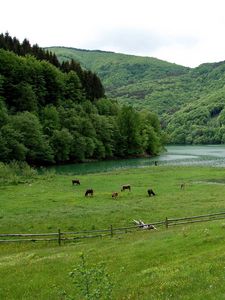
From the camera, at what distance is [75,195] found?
204ft

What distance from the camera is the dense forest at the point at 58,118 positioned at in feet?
405

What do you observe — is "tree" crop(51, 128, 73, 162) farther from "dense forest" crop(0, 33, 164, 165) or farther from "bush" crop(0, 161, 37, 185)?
"bush" crop(0, 161, 37, 185)

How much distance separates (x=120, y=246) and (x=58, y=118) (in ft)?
375

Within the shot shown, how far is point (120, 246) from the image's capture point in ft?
102

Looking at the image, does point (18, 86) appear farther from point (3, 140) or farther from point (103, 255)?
point (103, 255)

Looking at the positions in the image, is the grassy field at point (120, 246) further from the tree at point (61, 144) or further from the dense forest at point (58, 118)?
the tree at point (61, 144)

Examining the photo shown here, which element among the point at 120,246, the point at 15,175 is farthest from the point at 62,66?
the point at 120,246

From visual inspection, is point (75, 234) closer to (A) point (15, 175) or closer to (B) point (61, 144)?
(A) point (15, 175)

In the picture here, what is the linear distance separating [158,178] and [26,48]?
129 m

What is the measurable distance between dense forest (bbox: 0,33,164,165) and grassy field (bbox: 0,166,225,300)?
5469cm

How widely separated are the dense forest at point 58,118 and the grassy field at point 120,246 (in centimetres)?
5469

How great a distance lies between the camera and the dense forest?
4857 inches

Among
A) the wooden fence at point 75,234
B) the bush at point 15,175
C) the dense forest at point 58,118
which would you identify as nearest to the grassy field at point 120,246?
the wooden fence at point 75,234

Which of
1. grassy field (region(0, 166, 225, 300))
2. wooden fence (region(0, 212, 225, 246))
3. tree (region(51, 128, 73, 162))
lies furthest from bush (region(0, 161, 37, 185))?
tree (region(51, 128, 73, 162))
